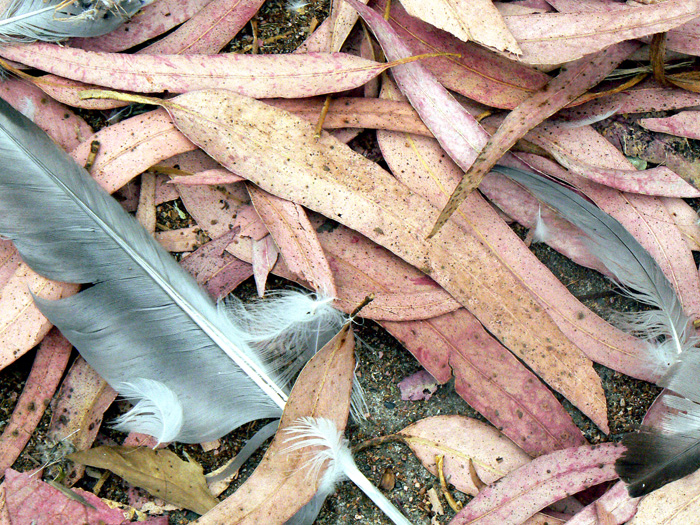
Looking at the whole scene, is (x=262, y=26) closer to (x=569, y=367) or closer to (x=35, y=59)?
(x=35, y=59)

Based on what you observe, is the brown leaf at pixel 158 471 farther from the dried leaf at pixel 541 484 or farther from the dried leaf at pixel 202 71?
the dried leaf at pixel 202 71

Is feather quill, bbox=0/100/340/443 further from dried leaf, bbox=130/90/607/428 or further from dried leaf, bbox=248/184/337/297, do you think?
dried leaf, bbox=130/90/607/428

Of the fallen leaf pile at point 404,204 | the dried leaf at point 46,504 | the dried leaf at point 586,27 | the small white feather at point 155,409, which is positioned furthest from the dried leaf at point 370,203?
the dried leaf at point 46,504

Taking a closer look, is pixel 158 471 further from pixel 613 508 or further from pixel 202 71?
pixel 613 508

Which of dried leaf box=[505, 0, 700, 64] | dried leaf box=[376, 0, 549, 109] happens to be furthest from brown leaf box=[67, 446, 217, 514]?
dried leaf box=[505, 0, 700, 64]

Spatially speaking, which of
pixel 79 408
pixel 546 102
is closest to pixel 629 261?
pixel 546 102

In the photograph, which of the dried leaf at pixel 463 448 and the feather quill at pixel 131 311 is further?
the dried leaf at pixel 463 448
